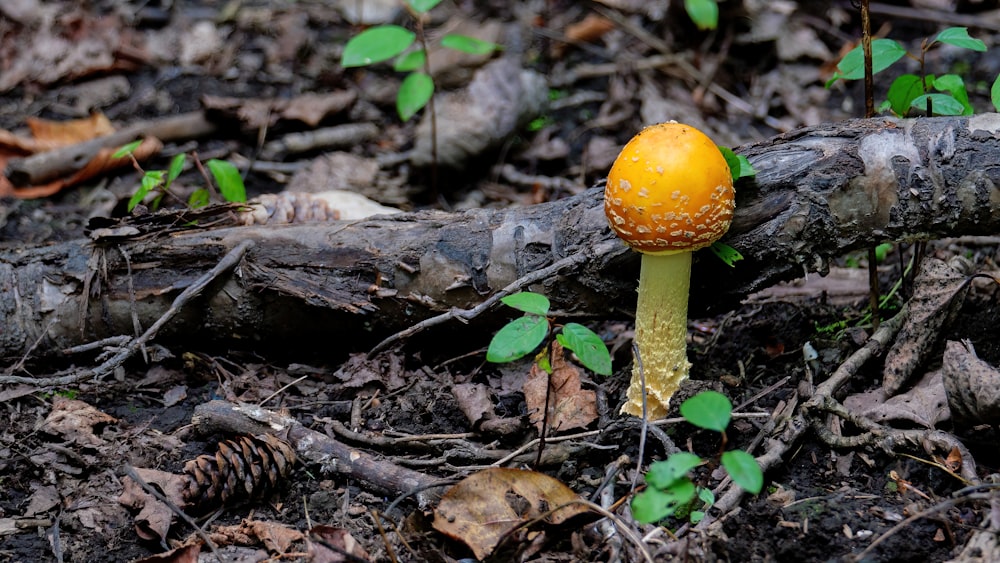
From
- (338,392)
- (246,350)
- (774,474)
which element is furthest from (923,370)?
(246,350)

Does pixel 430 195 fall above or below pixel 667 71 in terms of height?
below

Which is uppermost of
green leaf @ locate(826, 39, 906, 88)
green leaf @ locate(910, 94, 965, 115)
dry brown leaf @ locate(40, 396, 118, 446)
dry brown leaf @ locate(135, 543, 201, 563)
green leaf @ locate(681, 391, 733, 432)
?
green leaf @ locate(826, 39, 906, 88)

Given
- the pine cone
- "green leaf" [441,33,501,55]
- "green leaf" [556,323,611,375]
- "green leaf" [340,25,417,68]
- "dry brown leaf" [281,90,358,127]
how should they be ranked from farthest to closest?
"dry brown leaf" [281,90,358,127] → "green leaf" [441,33,501,55] → "green leaf" [340,25,417,68] → the pine cone → "green leaf" [556,323,611,375]

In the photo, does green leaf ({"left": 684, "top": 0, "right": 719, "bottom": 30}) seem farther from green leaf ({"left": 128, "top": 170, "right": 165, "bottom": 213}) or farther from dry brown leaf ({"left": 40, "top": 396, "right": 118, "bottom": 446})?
dry brown leaf ({"left": 40, "top": 396, "right": 118, "bottom": 446})

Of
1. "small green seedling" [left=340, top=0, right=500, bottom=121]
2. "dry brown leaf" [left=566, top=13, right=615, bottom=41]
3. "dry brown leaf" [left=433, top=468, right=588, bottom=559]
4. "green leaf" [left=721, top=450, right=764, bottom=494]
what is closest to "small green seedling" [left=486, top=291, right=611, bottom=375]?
"dry brown leaf" [left=433, top=468, right=588, bottom=559]

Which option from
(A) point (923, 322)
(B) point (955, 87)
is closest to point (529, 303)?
(A) point (923, 322)

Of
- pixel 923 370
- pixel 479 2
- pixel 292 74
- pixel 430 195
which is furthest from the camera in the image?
pixel 479 2

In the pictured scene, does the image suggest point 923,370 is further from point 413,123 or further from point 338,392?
point 413,123
